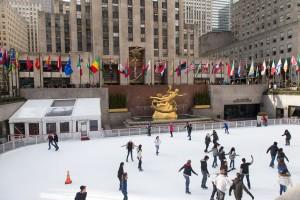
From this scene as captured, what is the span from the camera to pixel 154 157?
1744cm

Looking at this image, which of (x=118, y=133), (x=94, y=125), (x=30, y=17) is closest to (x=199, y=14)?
(x=30, y=17)

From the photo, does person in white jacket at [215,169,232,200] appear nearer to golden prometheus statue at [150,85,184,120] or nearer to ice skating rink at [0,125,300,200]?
ice skating rink at [0,125,300,200]

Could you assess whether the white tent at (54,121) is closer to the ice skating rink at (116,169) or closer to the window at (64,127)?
the window at (64,127)

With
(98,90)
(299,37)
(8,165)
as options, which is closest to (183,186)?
(8,165)

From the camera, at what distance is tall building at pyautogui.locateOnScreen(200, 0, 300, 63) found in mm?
62241

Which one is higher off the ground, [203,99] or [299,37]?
[299,37]

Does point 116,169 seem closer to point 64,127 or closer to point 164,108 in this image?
point 64,127

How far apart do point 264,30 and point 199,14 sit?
3568 inches

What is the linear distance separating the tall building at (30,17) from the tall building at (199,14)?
298 ft

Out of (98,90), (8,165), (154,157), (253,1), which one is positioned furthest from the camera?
(253,1)

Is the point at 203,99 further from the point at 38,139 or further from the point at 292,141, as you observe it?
the point at 38,139

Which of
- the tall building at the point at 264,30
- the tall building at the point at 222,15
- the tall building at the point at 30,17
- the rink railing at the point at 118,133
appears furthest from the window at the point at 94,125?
the tall building at the point at 222,15

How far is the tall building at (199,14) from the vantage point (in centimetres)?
15738

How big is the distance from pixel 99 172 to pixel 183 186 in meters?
5.02
